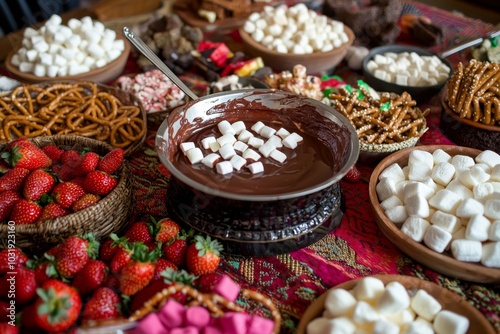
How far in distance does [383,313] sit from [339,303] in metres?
0.09

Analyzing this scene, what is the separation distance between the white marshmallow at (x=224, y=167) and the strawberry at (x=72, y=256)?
387mm

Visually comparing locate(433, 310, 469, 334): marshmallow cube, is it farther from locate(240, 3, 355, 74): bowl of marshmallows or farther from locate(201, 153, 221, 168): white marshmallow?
locate(240, 3, 355, 74): bowl of marshmallows

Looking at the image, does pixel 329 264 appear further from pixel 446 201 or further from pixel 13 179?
pixel 13 179

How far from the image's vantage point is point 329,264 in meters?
1.21

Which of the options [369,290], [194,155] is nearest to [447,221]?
[369,290]

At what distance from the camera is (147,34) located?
87.3 inches

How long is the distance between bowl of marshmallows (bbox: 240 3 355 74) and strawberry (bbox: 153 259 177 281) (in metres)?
1.22

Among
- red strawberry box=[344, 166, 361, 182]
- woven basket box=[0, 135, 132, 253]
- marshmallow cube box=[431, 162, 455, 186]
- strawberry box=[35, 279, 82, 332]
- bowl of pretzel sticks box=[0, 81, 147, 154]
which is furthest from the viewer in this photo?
bowl of pretzel sticks box=[0, 81, 147, 154]

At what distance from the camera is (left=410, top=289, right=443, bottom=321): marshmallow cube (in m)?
0.99

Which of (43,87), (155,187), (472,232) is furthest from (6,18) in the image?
(472,232)

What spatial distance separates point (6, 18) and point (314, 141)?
236 cm

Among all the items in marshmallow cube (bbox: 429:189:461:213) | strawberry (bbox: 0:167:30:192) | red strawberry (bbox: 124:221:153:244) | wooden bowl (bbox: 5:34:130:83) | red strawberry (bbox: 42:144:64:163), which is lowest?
wooden bowl (bbox: 5:34:130:83)

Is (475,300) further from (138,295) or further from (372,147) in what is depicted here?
(138,295)

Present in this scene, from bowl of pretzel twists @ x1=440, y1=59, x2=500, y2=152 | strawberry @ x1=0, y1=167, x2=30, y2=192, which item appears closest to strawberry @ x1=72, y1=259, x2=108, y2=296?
strawberry @ x1=0, y1=167, x2=30, y2=192
